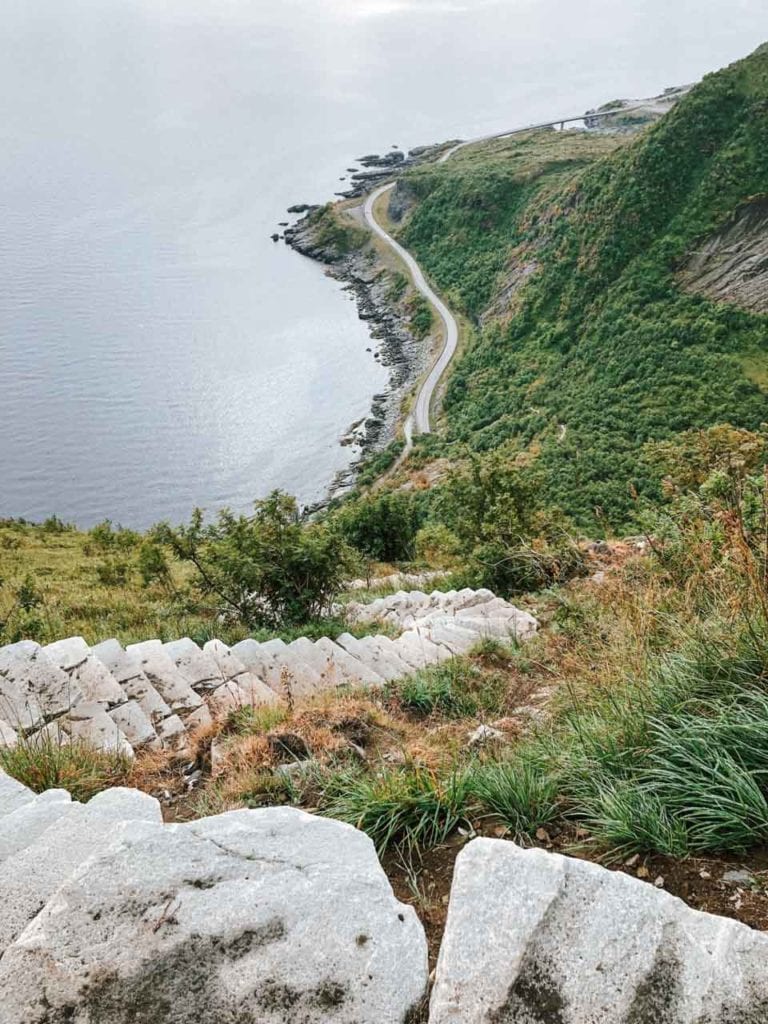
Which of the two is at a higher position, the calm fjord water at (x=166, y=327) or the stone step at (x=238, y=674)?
the calm fjord water at (x=166, y=327)

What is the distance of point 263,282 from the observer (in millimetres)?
98812

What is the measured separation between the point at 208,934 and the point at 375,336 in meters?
86.5

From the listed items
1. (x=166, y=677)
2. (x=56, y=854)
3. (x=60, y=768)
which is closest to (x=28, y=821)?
(x=56, y=854)

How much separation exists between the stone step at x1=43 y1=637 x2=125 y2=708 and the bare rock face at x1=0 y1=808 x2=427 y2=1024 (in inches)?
185

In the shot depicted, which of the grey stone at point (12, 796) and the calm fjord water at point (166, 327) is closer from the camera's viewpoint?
the grey stone at point (12, 796)

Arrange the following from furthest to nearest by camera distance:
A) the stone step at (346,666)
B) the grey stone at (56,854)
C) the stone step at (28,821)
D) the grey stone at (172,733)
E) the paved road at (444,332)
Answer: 1. the paved road at (444,332)
2. the stone step at (346,666)
3. the grey stone at (172,733)
4. the stone step at (28,821)
5. the grey stone at (56,854)

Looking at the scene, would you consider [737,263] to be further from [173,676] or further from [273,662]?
[173,676]

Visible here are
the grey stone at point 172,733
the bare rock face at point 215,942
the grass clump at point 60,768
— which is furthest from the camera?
the grey stone at point 172,733

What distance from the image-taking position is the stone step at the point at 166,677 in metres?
8.32

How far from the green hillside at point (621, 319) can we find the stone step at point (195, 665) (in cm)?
3578

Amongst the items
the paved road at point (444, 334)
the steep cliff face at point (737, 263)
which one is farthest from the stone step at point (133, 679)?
the steep cliff face at point (737, 263)

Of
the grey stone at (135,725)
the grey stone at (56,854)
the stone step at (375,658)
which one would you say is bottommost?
the stone step at (375,658)

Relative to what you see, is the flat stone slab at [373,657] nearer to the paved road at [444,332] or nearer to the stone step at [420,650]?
the stone step at [420,650]

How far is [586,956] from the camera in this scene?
2.68m
